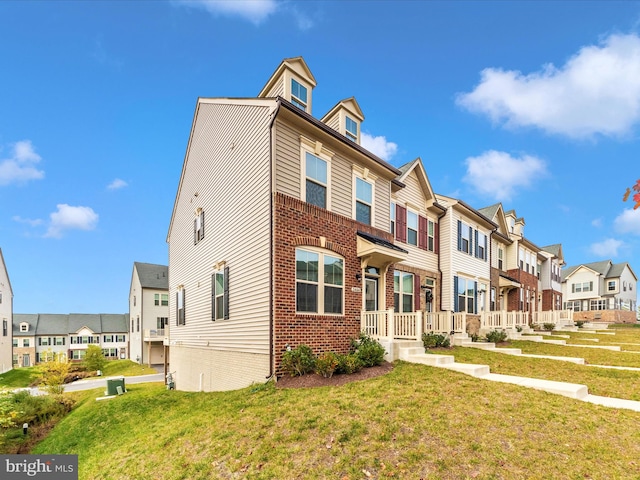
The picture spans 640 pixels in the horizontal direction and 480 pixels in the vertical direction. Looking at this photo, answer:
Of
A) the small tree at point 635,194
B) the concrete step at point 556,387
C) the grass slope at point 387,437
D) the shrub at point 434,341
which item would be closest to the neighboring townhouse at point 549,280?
the shrub at point 434,341

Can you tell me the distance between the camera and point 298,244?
9844 millimetres

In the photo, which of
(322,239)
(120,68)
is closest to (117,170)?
(120,68)

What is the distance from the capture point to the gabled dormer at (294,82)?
11.1 m

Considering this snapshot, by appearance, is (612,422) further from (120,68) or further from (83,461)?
(120,68)

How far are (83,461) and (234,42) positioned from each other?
16008 mm

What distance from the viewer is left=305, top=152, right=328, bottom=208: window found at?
10609 mm

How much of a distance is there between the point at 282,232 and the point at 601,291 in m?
61.4

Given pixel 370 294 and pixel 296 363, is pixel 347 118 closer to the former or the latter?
pixel 370 294

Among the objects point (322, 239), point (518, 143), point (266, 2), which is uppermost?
point (266, 2)

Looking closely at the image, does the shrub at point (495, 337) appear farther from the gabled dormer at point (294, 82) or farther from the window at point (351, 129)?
the gabled dormer at point (294, 82)

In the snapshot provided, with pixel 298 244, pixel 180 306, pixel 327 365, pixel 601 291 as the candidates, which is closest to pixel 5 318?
pixel 180 306

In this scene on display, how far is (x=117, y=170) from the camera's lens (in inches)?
1040

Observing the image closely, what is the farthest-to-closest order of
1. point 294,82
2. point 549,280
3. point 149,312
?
point 149,312 < point 549,280 < point 294,82

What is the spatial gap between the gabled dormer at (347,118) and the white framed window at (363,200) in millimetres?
1715
